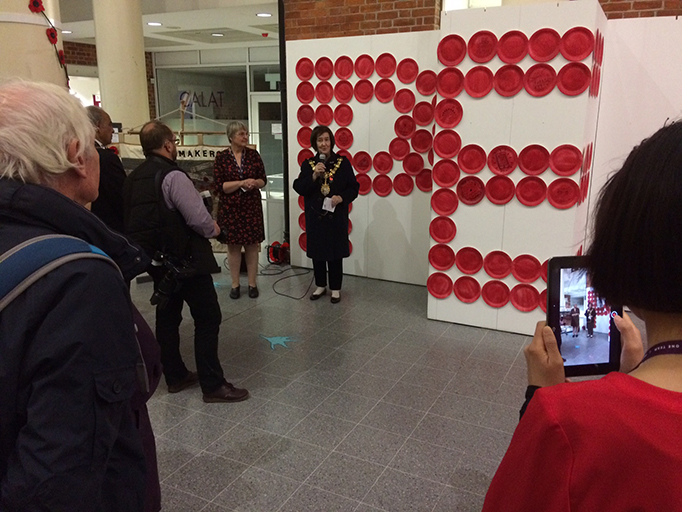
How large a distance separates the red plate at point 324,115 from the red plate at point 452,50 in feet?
5.46

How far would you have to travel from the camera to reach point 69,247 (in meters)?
1.01

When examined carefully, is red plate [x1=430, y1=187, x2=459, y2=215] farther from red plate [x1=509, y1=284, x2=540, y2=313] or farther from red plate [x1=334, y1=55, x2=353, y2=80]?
red plate [x1=334, y1=55, x2=353, y2=80]

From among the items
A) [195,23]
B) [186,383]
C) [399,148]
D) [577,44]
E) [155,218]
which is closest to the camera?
[155,218]

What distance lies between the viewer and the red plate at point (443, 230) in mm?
4078

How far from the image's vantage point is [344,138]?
5.28 m

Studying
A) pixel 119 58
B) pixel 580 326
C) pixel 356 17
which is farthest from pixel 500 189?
pixel 119 58

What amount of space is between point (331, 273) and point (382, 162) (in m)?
1.27

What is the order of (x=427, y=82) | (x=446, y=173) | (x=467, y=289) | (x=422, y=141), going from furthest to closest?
(x=422, y=141) → (x=427, y=82) → (x=467, y=289) → (x=446, y=173)

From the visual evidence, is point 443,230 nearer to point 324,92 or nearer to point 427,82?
point 427,82

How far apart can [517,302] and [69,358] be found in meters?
3.52

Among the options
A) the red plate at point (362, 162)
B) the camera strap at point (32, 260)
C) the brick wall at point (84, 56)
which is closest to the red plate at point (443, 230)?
the red plate at point (362, 162)

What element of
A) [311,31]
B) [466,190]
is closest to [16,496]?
[466,190]

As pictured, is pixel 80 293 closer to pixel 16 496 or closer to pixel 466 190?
pixel 16 496

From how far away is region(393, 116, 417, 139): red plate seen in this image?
4.94 metres
